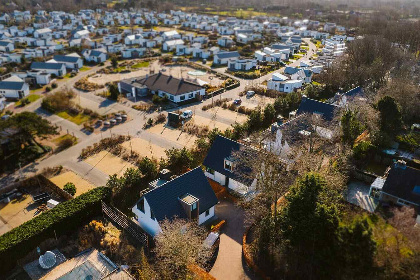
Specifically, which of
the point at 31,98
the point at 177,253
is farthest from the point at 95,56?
the point at 177,253

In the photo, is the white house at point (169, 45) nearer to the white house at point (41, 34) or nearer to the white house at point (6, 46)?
the white house at point (41, 34)

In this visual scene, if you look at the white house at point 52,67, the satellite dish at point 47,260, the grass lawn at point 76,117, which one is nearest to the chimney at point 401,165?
the satellite dish at point 47,260

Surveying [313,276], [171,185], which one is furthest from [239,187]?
[313,276]

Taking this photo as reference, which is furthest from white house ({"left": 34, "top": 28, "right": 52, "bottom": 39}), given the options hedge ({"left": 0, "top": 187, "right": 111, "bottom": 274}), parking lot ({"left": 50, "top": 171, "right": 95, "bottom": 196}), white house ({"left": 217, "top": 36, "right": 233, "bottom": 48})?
hedge ({"left": 0, "top": 187, "right": 111, "bottom": 274})

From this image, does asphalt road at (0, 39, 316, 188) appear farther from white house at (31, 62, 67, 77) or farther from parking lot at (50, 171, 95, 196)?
white house at (31, 62, 67, 77)

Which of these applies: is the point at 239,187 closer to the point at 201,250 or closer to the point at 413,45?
the point at 201,250

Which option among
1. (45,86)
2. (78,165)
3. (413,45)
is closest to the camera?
(78,165)

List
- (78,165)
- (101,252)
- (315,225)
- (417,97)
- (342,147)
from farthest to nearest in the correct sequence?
(417,97) → (78,165) → (342,147) → (101,252) → (315,225)
